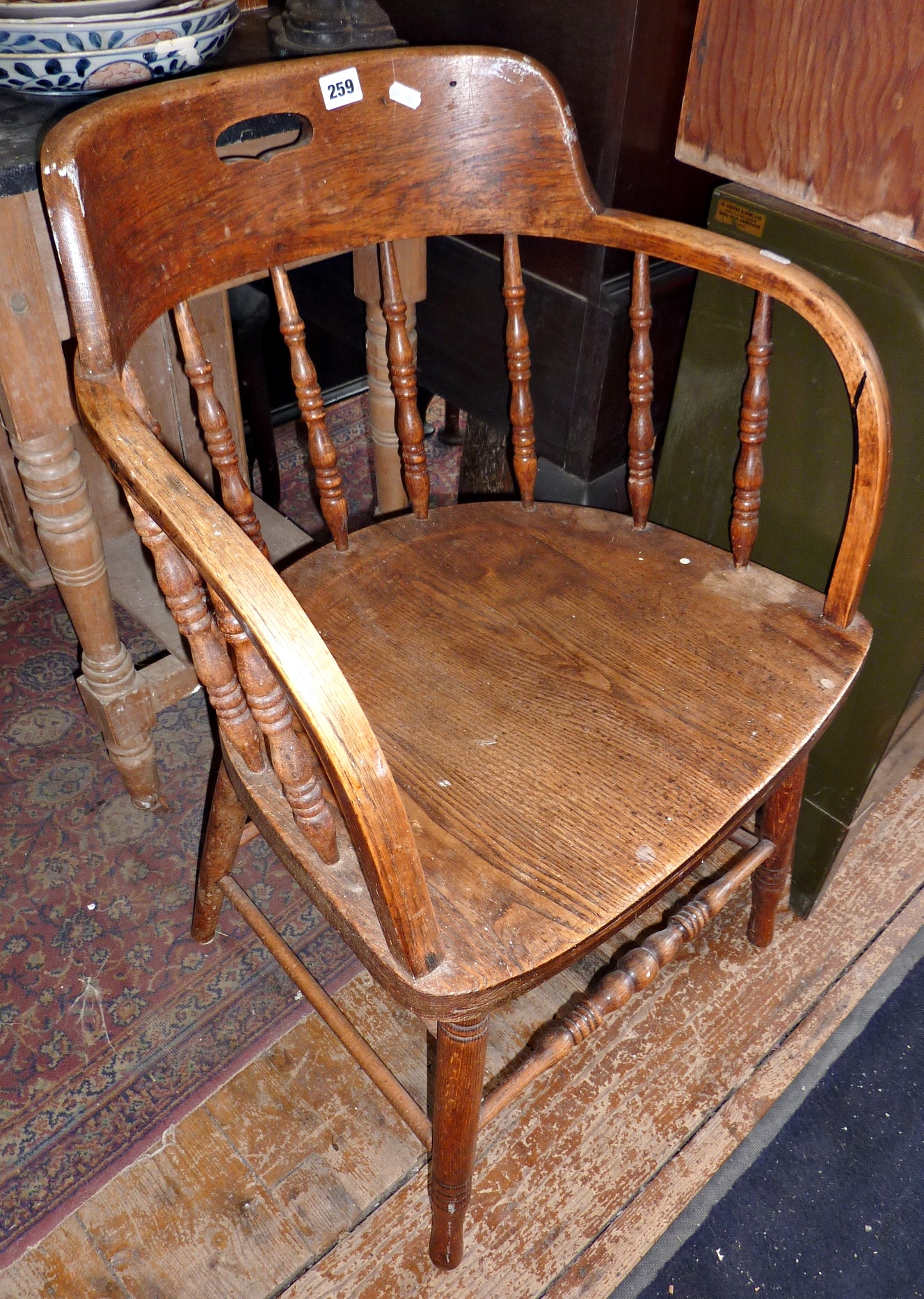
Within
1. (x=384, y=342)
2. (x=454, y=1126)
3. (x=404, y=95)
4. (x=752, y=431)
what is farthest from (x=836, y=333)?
(x=384, y=342)

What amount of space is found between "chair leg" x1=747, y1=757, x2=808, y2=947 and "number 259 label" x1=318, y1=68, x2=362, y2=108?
0.65 metres

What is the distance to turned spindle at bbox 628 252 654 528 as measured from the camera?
88 centimetres

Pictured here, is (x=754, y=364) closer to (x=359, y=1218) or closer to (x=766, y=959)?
(x=766, y=959)

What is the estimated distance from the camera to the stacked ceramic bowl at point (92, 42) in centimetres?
86

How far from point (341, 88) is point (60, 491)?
18.7 inches

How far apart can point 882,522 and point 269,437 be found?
1.02 m

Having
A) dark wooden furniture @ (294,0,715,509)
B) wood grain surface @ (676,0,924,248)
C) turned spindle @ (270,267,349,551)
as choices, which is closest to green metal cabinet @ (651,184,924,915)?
wood grain surface @ (676,0,924,248)

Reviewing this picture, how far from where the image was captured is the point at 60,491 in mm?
1021

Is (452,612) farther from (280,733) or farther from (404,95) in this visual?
(404,95)

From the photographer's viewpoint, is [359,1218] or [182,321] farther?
[359,1218]

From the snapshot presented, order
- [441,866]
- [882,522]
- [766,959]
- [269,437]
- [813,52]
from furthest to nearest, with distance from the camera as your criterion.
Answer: [269,437] → [766,959] → [882,522] → [813,52] → [441,866]

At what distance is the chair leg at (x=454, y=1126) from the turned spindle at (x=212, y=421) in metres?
0.39

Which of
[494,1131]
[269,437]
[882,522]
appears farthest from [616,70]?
[494,1131]

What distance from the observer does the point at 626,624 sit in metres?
0.87
